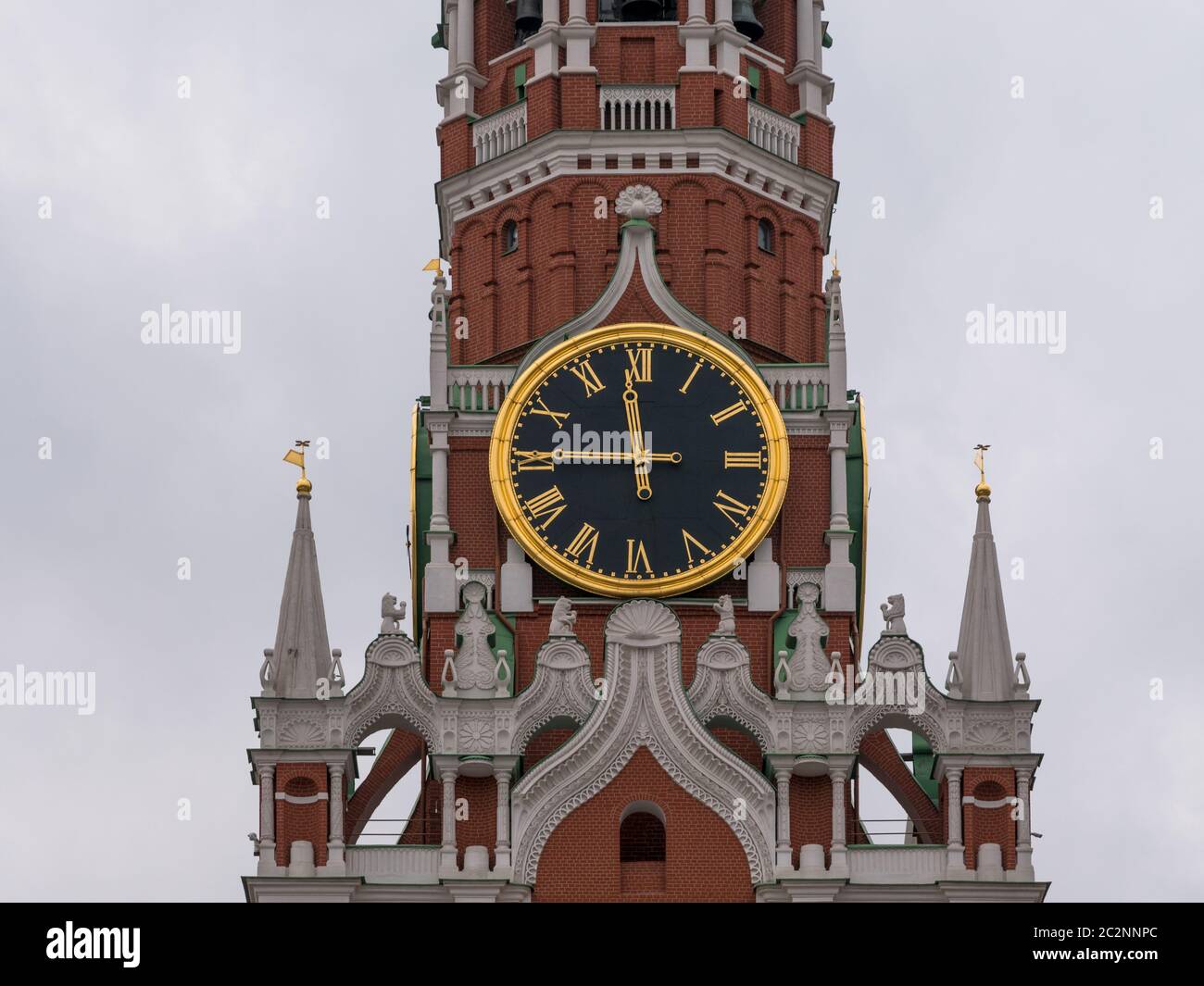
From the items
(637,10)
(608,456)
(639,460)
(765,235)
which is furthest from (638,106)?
(639,460)

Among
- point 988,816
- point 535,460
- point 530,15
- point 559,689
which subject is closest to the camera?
point 988,816

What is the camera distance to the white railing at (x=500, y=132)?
7406cm

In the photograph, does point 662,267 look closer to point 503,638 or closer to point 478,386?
point 478,386

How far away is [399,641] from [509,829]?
122 inches

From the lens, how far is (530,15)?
2948 inches

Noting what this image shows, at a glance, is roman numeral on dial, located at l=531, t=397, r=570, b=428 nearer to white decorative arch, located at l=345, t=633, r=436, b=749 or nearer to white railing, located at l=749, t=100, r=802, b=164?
white decorative arch, located at l=345, t=633, r=436, b=749

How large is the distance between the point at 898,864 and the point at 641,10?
14726 mm

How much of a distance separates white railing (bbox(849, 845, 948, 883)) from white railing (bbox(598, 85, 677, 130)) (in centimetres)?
1239

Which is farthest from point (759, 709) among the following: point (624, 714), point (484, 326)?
point (484, 326)

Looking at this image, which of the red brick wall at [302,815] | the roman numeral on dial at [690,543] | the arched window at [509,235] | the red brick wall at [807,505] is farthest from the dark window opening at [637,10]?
the red brick wall at [302,815]

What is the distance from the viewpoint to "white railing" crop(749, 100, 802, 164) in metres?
73.9

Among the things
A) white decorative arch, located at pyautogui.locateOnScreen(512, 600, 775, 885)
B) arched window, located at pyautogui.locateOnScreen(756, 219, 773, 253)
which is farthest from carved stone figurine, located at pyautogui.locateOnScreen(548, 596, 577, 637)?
arched window, located at pyautogui.locateOnScreen(756, 219, 773, 253)

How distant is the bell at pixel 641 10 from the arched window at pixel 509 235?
3582 millimetres
